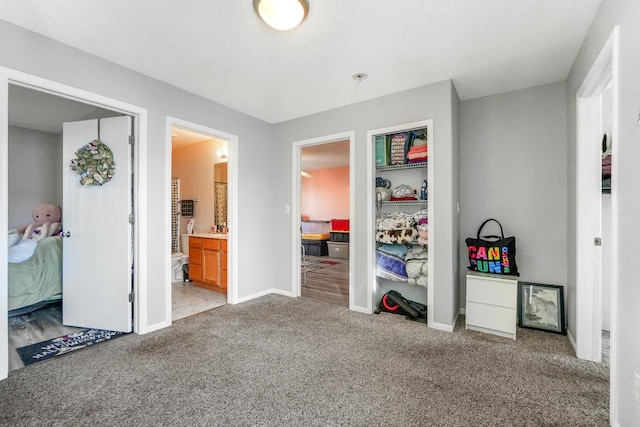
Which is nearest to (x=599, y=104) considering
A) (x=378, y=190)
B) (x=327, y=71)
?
(x=378, y=190)

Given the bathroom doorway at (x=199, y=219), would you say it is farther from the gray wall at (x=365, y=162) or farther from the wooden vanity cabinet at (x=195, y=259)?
the gray wall at (x=365, y=162)

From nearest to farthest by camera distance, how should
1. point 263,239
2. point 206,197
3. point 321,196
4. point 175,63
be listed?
1. point 175,63
2. point 263,239
3. point 206,197
4. point 321,196

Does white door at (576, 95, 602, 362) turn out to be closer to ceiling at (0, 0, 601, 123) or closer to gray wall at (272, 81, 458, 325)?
ceiling at (0, 0, 601, 123)

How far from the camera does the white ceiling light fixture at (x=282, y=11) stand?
70.1 inches

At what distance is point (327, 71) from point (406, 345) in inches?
102

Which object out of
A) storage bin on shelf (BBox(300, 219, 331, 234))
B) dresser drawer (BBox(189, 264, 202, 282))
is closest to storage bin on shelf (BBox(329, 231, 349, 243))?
storage bin on shelf (BBox(300, 219, 331, 234))

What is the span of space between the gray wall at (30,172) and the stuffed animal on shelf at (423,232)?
5.43 m

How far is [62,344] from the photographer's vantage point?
257 centimetres

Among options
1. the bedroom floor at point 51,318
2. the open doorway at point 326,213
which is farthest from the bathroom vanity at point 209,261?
the open doorway at point 326,213

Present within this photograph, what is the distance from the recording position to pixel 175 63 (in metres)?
2.60

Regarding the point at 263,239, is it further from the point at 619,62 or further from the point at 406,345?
the point at 619,62

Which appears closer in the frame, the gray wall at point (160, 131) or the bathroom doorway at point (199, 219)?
the gray wall at point (160, 131)

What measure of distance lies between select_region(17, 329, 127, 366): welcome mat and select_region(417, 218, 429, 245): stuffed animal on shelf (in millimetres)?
3082

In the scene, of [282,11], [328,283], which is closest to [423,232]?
[328,283]
